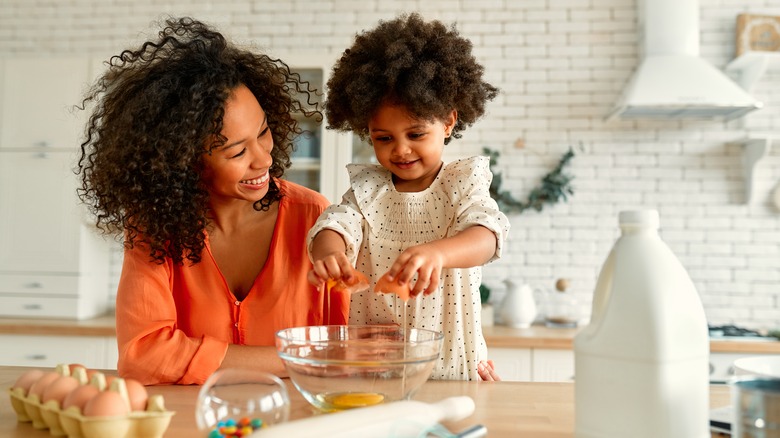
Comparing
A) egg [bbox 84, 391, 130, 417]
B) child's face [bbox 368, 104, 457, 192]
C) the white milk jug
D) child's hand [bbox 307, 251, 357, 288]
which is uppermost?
child's face [bbox 368, 104, 457, 192]

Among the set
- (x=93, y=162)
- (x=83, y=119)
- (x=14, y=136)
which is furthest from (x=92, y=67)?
(x=93, y=162)

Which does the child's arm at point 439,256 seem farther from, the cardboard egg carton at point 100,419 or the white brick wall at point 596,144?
the white brick wall at point 596,144

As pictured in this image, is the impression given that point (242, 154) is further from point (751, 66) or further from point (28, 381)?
point (751, 66)

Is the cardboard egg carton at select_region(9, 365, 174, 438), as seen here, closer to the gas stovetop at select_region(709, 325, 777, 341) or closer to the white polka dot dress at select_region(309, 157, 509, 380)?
the white polka dot dress at select_region(309, 157, 509, 380)

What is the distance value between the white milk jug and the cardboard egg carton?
537 millimetres

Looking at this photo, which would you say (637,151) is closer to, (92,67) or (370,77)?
(370,77)

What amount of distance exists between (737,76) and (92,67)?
3.39 metres

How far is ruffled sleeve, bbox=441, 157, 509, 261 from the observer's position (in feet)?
4.50

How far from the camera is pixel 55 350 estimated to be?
3.27 metres

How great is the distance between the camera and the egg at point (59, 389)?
90cm

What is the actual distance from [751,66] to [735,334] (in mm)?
1382

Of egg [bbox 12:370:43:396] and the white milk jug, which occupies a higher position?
the white milk jug

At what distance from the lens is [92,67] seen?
3541 millimetres

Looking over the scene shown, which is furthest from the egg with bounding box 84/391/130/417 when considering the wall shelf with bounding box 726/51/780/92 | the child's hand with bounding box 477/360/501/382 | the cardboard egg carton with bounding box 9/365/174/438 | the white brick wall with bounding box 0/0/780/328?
the wall shelf with bounding box 726/51/780/92
